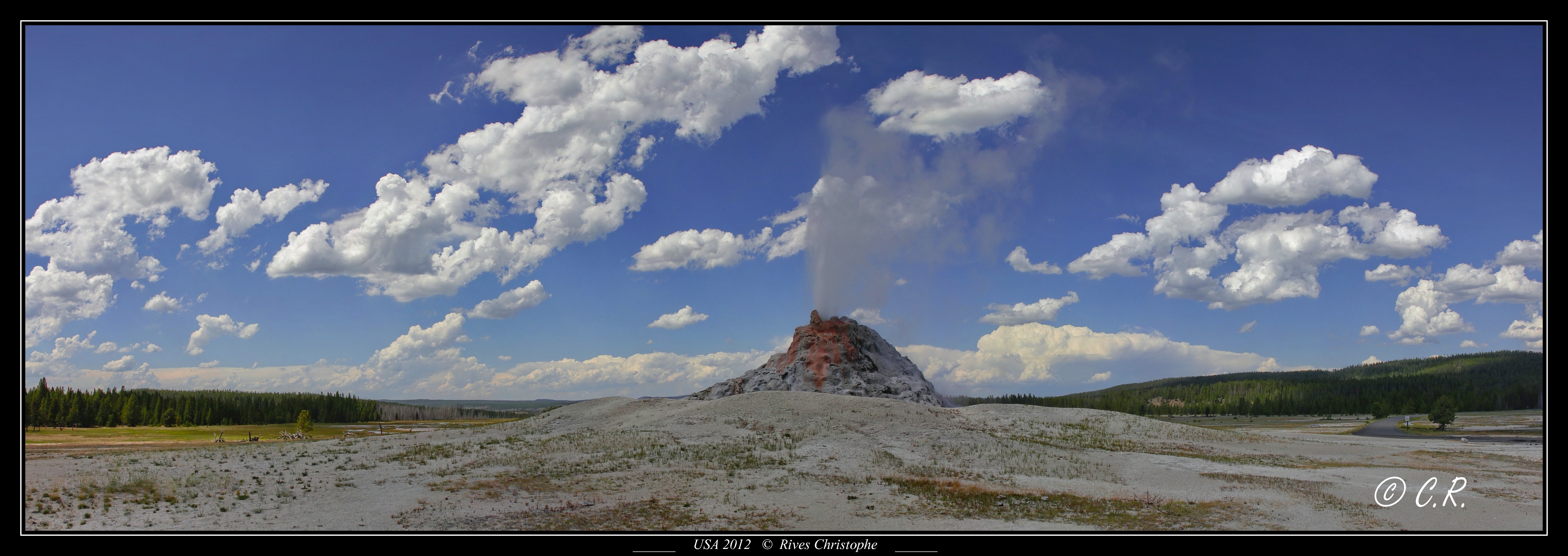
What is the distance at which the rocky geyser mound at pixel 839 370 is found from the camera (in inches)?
2142

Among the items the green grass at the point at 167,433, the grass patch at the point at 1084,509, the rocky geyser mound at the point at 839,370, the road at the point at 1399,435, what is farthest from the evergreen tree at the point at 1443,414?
the green grass at the point at 167,433

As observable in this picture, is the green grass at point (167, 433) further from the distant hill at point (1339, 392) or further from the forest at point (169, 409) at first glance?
the distant hill at point (1339, 392)

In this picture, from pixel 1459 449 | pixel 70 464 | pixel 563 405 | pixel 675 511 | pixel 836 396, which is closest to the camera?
pixel 675 511

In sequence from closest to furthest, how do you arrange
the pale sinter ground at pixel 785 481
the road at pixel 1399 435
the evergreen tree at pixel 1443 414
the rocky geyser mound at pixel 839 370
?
the pale sinter ground at pixel 785 481 → the road at pixel 1399 435 → the evergreen tree at pixel 1443 414 → the rocky geyser mound at pixel 839 370

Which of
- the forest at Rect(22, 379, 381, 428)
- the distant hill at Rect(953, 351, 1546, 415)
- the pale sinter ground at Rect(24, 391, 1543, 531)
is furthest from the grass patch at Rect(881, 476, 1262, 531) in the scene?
the distant hill at Rect(953, 351, 1546, 415)

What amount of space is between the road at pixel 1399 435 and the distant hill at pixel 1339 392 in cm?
498

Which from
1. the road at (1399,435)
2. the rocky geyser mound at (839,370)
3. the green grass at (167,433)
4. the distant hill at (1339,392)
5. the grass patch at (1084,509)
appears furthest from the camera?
the distant hill at (1339,392)

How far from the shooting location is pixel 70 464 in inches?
831

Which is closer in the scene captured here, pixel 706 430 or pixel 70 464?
pixel 70 464
